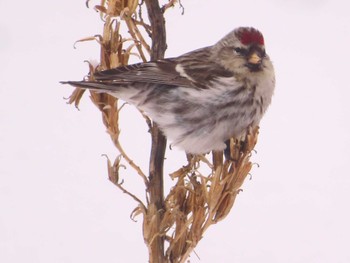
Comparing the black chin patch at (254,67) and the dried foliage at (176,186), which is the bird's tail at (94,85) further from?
the black chin patch at (254,67)

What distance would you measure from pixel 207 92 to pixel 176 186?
200 mm

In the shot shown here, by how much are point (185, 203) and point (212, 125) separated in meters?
0.16

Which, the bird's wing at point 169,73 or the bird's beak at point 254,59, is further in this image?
the bird's beak at point 254,59

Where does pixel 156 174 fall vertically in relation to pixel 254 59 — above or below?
below

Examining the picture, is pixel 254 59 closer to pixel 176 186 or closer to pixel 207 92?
pixel 207 92

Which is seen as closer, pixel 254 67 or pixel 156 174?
pixel 156 174

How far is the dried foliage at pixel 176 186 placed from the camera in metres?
0.69

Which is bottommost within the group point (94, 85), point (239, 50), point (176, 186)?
point (176, 186)

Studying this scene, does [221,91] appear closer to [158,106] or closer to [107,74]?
[158,106]

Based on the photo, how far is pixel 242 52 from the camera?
32.7 inches

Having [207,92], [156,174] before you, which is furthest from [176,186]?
[207,92]

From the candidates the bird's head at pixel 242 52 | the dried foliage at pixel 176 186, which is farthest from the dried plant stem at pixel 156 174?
the bird's head at pixel 242 52

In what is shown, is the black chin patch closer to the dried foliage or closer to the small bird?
the small bird

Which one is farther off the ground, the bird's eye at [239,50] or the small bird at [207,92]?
the bird's eye at [239,50]
